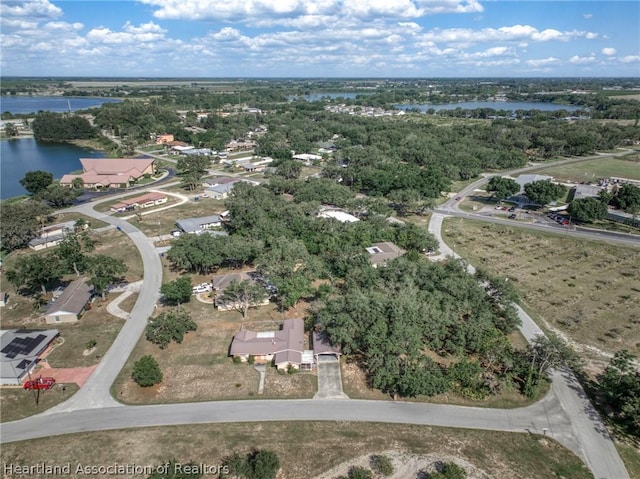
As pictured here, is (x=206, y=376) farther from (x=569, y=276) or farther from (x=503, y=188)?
(x=503, y=188)

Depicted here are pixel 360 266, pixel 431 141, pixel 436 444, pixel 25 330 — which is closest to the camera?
pixel 436 444

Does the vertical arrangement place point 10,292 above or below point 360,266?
below

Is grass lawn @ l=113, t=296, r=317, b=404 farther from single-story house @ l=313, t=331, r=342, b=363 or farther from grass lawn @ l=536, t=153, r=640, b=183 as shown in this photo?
grass lawn @ l=536, t=153, r=640, b=183

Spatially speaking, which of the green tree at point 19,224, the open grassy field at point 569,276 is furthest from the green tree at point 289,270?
the green tree at point 19,224

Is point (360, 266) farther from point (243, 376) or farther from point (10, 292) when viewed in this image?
point (10, 292)

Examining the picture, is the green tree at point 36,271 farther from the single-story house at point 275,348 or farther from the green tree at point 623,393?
the green tree at point 623,393

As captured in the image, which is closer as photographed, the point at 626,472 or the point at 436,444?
the point at 626,472

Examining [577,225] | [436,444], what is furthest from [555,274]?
[436,444]
